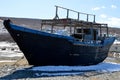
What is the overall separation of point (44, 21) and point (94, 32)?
5.01 m

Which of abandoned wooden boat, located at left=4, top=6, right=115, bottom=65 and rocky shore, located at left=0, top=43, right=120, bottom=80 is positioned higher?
abandoned wooden boat, located at left=4, top=6, right=115, bottom=65

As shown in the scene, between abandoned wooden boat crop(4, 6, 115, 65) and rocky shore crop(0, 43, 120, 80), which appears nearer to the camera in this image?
rocky shore crop(0, 43, 120, 80)

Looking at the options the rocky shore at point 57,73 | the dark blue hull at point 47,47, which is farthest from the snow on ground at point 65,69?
the dark blue hull at point 47,47

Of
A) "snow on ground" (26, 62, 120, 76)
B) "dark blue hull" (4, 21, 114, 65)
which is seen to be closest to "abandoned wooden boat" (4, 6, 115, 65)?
"dark blue hull" (4, 21, 114, 65)

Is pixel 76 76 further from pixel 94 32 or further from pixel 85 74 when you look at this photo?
pixel 94 32

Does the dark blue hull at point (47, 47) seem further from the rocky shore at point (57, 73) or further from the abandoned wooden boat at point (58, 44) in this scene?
the rocky shore at point (57, 73)

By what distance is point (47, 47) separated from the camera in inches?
965

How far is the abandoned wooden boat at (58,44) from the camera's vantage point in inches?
931

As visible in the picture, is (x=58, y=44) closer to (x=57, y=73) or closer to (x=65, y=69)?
(x=65, y=69)

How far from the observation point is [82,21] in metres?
28.1

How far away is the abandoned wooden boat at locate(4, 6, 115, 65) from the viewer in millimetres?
23656

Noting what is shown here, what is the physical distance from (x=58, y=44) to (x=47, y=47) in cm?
88

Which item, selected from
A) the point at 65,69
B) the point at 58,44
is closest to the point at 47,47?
the point at 58,44

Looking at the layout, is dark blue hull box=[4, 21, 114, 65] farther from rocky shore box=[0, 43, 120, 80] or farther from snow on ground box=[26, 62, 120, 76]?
rocky shore box=[0, 43, 120, 80]
